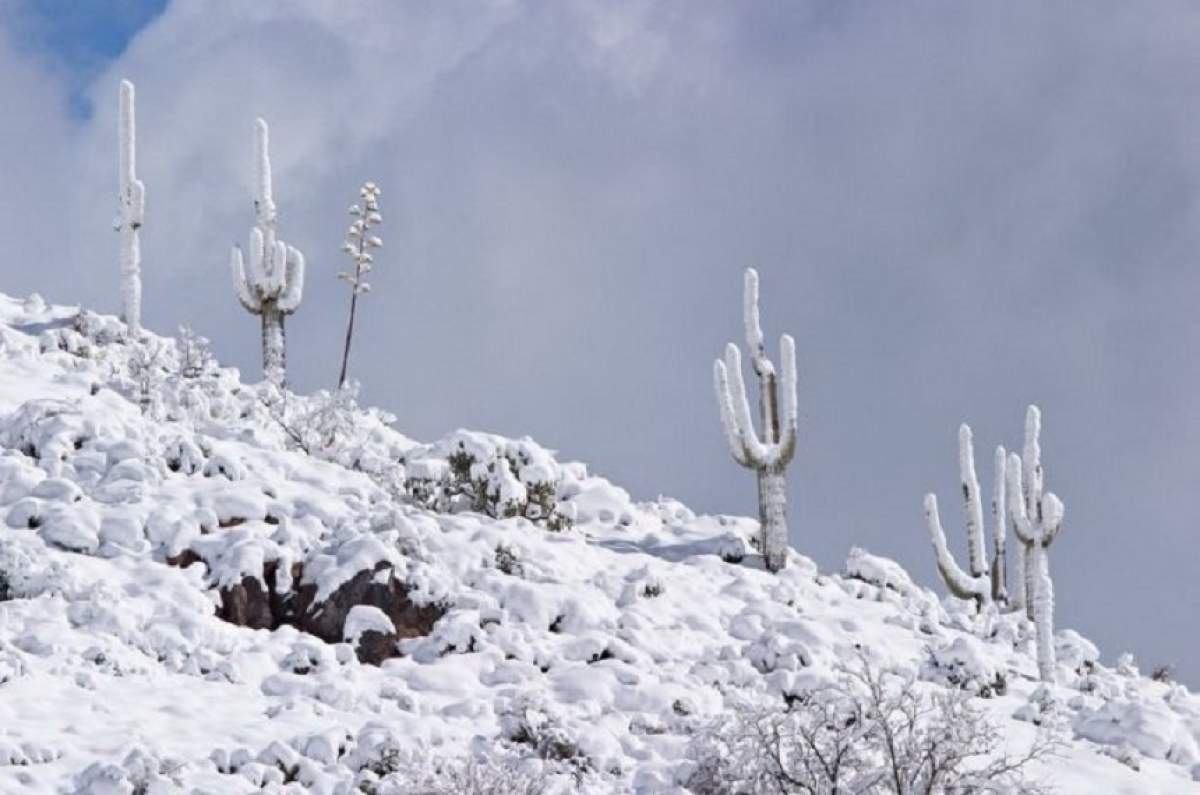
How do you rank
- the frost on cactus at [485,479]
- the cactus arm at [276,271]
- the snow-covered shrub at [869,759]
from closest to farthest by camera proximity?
the snow-covered shrub at [869,759], the frost on cactus at [485,479], the cactus arm at [276,271]

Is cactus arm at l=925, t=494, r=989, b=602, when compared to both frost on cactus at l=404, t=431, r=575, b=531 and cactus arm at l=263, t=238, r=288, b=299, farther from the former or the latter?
cactus arm at l=263, t=238, r=288, b=299

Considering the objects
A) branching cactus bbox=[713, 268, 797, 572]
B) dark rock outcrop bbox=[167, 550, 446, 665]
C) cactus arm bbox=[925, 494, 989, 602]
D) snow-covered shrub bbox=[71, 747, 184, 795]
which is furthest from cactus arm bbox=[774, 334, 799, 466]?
snow-covered shrub bbox=[71, 747, 184, 795]

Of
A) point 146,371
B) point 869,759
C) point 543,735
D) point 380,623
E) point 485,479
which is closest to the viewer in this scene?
point 869,759

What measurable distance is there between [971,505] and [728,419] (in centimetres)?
547

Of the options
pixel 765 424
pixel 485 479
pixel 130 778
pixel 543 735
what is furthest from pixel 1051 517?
pixel 130 778

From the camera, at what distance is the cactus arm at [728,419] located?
2323cm

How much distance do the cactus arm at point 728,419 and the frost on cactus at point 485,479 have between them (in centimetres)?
333

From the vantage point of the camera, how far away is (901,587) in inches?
920

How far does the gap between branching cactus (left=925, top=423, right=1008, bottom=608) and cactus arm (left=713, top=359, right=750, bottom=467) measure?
4.59 m

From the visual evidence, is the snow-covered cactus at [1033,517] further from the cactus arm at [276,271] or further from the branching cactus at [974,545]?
the cactus arm at [276,271]

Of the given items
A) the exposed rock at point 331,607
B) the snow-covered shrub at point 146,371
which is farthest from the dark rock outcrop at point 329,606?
the snow-covered shrub at point 146,371

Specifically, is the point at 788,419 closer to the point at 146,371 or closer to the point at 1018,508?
the point at 1018,508

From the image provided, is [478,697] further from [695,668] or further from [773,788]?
[773,788]

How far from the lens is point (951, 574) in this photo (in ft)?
83.6
